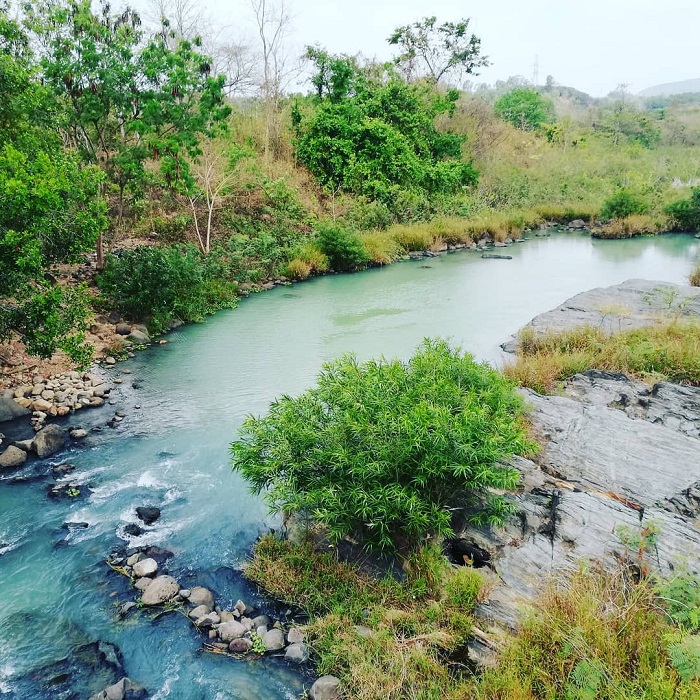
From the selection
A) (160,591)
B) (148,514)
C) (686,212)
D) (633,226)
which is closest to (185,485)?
(148,514)

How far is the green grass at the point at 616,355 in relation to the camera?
7.24m

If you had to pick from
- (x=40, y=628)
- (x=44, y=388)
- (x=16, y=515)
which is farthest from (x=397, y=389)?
(x=44, y=388)

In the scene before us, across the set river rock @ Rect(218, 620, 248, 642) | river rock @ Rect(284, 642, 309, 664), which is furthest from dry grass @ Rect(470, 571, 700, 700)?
river rock @ Rect(218, 620, 248, 642)

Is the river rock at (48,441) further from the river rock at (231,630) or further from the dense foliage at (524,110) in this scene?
the dense foliage at (524,110)

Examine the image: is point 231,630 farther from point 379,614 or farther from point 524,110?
point 524,110

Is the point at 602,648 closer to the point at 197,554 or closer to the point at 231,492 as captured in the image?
the point at 197,554

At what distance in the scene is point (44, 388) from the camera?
25.9ft

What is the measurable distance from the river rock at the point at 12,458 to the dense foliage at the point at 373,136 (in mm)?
16199

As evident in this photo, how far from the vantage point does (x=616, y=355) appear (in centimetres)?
768

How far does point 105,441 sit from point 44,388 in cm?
183

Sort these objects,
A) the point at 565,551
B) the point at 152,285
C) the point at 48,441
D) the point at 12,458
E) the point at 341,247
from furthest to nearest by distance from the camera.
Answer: the point at 341,247 → the point at 152,285 → the point at 48,441 → the point at 12,458 → the point at 565,551

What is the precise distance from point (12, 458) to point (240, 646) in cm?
401

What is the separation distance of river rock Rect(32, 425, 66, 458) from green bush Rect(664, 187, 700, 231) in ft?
76.6

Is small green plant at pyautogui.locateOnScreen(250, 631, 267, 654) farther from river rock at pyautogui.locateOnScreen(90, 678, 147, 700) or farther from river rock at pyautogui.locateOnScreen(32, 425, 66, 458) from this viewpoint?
river rock at pyautogui.locateOnScreen(32, 425, 66, 458)
